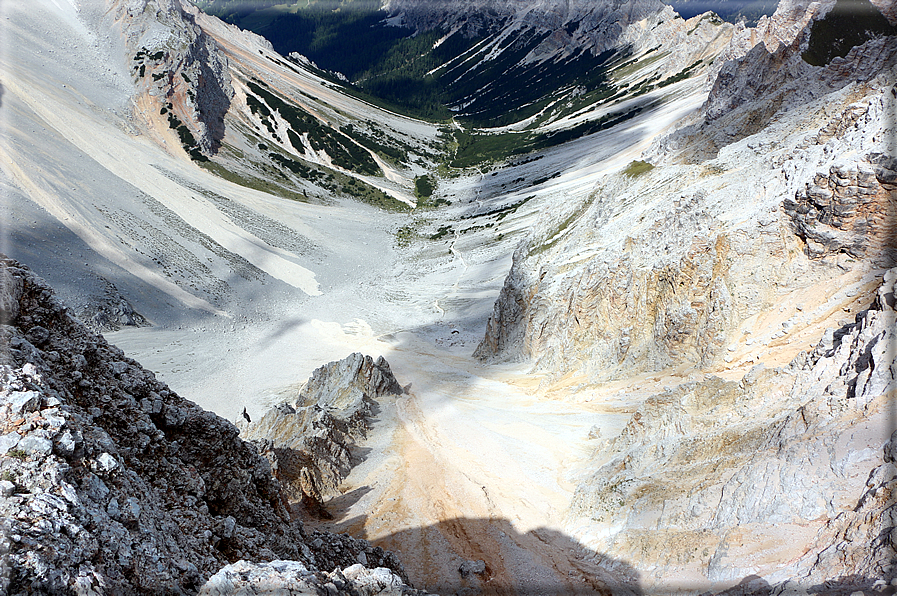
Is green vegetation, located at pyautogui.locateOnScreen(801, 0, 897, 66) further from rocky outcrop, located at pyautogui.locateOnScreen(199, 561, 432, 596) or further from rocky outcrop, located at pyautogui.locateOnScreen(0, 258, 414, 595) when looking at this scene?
rocky outcrop, located at pyautogui.locateOnScreen(199, 561, 432, 596)

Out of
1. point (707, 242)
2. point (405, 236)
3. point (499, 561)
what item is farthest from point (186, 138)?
point (499, 561)

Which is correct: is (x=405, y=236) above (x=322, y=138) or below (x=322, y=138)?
below

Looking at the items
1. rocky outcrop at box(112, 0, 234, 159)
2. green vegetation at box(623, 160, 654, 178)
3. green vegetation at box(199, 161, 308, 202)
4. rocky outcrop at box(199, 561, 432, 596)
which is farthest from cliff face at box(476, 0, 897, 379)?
rocky outcrop at box(112, 0, 234, 159)

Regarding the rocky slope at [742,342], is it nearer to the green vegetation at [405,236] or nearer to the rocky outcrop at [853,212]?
the rocky outcrop at [853,212]

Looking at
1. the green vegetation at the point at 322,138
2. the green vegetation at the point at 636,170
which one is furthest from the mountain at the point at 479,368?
the green vegetation at the point at 322,138

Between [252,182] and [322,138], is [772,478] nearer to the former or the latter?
[252,182]
